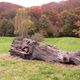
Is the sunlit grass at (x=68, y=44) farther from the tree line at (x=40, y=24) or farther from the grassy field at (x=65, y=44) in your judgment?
the tree line at (x=40, y=24)

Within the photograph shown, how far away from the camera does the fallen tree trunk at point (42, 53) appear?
1147cm

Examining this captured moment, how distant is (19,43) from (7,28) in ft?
110

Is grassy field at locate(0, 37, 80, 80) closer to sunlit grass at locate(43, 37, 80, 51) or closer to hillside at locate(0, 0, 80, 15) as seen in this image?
sunlit grass at locate(43, 37, 80, 51)

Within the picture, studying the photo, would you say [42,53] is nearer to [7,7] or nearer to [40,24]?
[40,24]

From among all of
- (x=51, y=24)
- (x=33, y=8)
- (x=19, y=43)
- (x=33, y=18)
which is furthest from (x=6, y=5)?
(x=19, y=43)

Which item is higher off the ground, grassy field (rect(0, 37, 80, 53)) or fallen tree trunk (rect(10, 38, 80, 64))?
fallen tree trunk (rect(10, 38, 80, 64))

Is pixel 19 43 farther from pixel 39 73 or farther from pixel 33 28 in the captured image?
pixel 33 28

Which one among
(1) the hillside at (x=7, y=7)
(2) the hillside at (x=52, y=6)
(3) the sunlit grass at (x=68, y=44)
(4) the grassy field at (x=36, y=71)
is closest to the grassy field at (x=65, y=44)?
(3) the sunlit grass at (x=68, y=44)

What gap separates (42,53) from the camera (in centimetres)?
1210

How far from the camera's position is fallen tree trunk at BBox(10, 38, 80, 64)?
11469 mm

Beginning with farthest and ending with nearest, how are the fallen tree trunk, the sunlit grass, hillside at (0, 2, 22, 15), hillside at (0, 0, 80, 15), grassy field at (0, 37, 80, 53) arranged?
hillside at (0, 2, 22, 15), hillside at (0, 0, 80, 15), the sunlit grass, grassy field at (0, 37, 80, 53), the fallen tree trunk

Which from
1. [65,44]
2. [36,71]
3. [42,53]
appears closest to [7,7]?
[65,44]

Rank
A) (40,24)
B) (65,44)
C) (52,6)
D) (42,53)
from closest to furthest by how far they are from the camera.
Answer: (42,53), (65,44), (40,24), (52,6)

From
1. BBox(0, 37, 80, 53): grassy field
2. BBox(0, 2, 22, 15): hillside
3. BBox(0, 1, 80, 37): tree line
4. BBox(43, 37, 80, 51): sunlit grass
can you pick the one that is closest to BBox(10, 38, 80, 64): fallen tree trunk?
BBox(0, 37, 80, 53): grassy field
